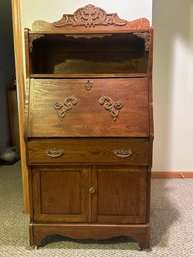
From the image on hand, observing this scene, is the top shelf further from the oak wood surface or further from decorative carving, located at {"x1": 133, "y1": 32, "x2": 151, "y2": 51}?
the oak wood surface

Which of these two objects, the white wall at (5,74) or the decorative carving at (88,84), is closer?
the decorative carving at (88,84)

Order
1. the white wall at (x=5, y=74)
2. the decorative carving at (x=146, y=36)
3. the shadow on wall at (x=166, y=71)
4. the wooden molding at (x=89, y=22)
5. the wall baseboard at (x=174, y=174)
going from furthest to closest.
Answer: the white wall at (x=5, y=74)
the wall baseboard at (x=174, y=174)
the shadow on wall at (x=166, y=71)
the wooden molding at (x=89, y=22)
the decorative carving at (x=146, y=36)

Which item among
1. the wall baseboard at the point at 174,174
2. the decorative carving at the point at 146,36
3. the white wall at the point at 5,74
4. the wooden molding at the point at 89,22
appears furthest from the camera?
the white wall at the point at 5,74

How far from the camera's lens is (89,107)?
174cm

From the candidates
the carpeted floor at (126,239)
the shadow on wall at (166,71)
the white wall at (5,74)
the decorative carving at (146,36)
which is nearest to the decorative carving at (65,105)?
the decorative carving at (146,36)

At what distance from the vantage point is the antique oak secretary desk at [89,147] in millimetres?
1718

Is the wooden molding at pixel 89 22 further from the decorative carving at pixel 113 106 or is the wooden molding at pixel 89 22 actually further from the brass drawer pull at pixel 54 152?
the brass drawer pull at pixel 54 152

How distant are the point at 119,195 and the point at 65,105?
0.68 meters

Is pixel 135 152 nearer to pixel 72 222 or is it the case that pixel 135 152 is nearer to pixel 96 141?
pixel 96 141

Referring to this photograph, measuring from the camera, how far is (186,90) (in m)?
2.96

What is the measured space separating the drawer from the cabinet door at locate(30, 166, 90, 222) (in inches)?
3.2

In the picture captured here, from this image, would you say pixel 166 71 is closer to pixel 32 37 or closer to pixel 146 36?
pixel 146 36

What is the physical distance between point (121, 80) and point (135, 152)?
465 millimetres

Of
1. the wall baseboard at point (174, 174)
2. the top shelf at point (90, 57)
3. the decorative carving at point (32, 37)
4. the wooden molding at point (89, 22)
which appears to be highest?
the wooden molding at point (89, 22)
